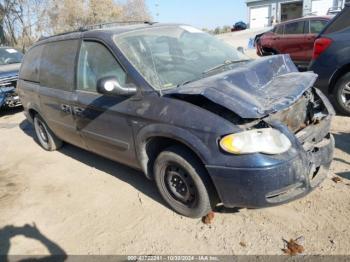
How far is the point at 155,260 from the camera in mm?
2916

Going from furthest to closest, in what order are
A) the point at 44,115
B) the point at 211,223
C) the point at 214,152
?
the point at 44,115 → the point at 211,223 → the point at 214,152

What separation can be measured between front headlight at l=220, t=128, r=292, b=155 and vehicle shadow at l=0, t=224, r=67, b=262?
5.99 ft

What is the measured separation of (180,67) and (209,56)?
19.0 inches

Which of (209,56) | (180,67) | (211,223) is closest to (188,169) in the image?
(211,223)

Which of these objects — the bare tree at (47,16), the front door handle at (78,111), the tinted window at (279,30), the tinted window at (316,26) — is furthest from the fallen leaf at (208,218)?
the bare tree at (47,16)

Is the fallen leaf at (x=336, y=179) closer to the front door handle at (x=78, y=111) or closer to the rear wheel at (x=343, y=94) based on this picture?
the rear wheel at (x=343, y=94)

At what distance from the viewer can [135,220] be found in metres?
3.50

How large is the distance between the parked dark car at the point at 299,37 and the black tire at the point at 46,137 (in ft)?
24.3

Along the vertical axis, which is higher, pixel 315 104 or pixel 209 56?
pixel 209 56

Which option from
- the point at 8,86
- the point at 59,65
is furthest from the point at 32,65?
the point at 8,86

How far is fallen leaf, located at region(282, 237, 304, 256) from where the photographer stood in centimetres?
276

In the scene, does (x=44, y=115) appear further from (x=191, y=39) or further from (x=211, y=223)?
(x=211, y=223)

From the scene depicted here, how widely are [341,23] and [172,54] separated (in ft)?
11.1

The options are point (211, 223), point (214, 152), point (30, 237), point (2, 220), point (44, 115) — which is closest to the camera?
point (214, 152)
